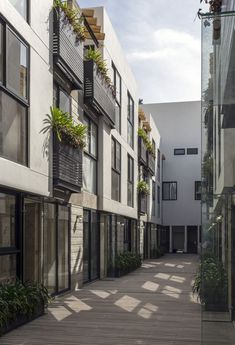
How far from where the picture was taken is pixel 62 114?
10953 millimetres

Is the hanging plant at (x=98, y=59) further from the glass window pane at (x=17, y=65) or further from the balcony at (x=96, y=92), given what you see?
the glass window pane at (x=17, y=65)

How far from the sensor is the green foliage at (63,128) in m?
10.8

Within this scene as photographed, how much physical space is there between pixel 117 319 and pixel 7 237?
8.03ft

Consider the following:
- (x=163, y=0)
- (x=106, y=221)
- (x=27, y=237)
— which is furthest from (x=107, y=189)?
(x=163, y=0)

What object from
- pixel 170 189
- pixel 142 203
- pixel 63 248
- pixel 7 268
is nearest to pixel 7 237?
pixel 7 268

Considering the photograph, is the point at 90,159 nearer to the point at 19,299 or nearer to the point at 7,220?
the point at 7,220

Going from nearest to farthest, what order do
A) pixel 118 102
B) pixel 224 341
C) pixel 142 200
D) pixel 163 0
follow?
pixel 224 341 → pixel 163 0 → pixel 118 102 → pixel 142 200

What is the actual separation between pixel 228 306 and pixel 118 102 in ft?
44.7

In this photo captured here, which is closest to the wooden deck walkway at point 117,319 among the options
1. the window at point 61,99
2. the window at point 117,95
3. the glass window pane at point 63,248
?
the glass window pane at point 63,248

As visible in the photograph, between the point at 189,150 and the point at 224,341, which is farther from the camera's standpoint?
the point at 189,150

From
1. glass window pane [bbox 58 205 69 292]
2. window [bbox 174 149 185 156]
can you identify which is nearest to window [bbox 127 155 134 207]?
glass window pane [bbox 58 205 69 292]

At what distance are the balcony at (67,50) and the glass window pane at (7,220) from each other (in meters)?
3.46

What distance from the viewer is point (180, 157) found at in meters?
38.5

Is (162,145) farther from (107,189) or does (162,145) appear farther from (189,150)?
(107,189)
